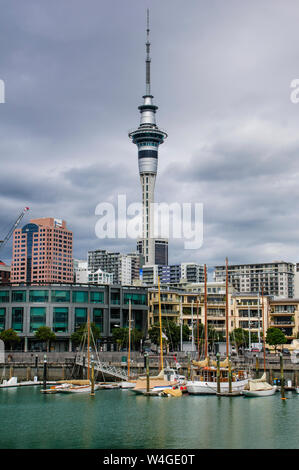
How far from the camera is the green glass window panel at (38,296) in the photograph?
135125 mm

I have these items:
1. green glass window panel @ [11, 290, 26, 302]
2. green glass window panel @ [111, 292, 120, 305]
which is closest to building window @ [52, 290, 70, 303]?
green glass window panel @ [11, 290, 26, 302]

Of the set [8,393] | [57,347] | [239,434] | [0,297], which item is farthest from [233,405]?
[0,297]

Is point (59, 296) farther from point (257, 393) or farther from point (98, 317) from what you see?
point (257, 393)

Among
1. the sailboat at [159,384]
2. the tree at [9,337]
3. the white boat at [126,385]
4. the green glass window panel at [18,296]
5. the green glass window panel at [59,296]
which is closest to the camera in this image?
the sailboat at [159,384]

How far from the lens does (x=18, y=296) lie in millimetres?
135625

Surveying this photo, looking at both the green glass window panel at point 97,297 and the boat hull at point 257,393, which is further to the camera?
the green glass window panel at point 97,297

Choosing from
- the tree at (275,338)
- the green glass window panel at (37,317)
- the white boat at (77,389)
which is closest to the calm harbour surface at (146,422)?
the white boat at (77,389)

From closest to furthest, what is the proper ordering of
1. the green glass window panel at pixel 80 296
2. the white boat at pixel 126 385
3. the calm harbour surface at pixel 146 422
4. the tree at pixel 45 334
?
1. the calm harbour surface at pixel 146 422
2. the white boat at pixel 126 385
3. the tree at pixel 45 334
4. the green glass window panel at pixel 80 296

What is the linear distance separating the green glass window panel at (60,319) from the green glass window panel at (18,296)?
299 inches

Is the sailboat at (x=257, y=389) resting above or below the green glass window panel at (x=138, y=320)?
below

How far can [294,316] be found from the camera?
15188cm

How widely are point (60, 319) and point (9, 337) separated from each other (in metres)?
14.7

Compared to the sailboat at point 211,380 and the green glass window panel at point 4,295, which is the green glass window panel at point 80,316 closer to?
the green glass window panel at point 4,295
